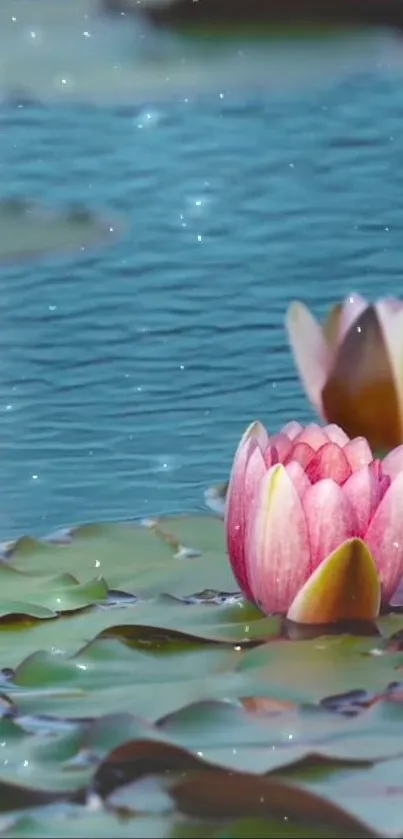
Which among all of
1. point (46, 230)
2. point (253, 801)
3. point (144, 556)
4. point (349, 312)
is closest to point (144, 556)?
point (144, 556)

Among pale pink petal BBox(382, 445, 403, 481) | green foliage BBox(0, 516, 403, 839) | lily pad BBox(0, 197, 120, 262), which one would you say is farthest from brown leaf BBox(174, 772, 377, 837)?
lily pad BBox(0, 197, 120, 262)

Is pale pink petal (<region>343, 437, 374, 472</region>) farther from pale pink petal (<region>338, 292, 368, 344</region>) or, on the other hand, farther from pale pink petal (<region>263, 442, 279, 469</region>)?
pale pink petal (<region>338, 292, 368, 344</region>)

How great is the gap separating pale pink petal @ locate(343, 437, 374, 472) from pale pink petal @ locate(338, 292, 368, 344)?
8.3 inches

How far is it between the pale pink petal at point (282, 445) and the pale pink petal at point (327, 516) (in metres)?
0.05

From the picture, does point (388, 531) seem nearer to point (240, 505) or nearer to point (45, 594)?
point (240, 505)

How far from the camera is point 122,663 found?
2.97 ft

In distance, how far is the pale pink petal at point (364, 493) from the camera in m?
0.96

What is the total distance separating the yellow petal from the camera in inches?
36.2

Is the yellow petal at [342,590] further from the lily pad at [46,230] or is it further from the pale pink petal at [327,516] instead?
the lily pad at [46,230]

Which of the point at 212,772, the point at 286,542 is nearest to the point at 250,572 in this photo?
the point at 286,542

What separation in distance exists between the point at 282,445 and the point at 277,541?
2.9 inches

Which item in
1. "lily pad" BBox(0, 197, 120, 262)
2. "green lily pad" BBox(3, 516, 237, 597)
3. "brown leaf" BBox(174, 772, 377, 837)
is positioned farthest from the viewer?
"lily pad" BBox(0, 197, 120, 262)

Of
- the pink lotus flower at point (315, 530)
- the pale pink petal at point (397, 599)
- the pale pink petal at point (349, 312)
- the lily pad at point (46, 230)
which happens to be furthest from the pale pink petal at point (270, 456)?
the lily pad at point (46, 230)

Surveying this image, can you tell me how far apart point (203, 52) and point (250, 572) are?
138 centimetres
